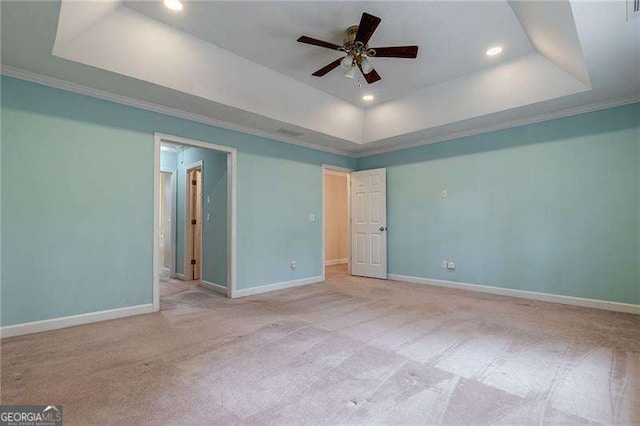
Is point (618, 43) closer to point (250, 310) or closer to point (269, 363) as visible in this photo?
point (269, 363)

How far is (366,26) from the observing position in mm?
2611

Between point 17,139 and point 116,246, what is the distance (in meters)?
1.37

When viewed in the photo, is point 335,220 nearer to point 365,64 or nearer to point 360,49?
point 365,64

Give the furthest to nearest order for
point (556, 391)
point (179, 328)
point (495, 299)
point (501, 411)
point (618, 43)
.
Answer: point (495, 299)
point (179, 328)
point (618, 43)
point (556, 391)
point (501, 411)

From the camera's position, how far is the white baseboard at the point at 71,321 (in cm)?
289

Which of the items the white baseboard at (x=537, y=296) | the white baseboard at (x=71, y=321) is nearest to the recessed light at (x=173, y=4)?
the white baseboard at (x=71, y=321)

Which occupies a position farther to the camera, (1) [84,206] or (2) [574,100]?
Result: (2) [574,100]

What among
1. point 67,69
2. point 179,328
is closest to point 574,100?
point 179,328

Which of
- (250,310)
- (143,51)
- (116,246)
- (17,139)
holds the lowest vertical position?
(250,310)

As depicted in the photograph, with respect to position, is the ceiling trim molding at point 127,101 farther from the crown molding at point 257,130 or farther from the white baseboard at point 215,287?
the white baseboard at point 215,287

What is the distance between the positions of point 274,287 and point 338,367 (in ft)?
9.21

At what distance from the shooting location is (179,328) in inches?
124

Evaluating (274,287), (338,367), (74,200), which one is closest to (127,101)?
(74,200)

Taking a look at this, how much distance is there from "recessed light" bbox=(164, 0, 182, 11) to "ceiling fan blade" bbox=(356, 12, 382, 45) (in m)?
1.66
